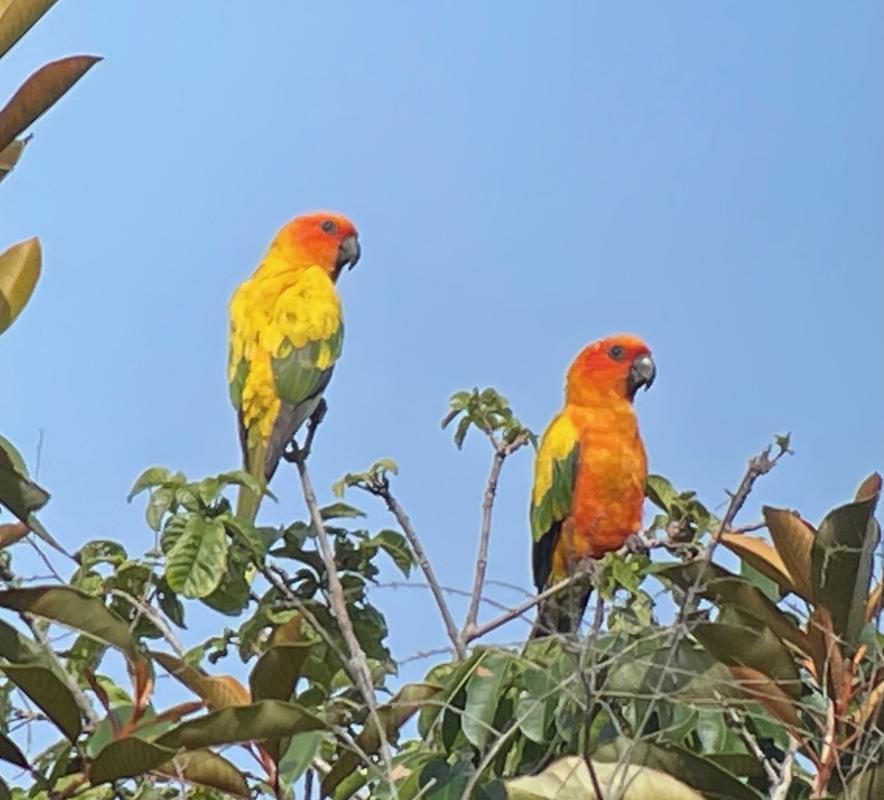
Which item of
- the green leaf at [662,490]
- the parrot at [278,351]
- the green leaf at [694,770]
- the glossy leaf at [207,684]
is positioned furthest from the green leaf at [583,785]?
the parrot at [278,351]

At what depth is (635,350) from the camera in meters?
3.96

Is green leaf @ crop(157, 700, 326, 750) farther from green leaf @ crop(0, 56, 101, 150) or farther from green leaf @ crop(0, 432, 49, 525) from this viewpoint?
green leaf @ crop(0, 56, 101, 150)

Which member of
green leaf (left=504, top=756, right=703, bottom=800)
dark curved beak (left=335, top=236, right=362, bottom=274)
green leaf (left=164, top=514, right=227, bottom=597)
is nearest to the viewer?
green leaf (left=504, top=756, right=703, bottom=800)

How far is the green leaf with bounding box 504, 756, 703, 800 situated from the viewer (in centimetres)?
138

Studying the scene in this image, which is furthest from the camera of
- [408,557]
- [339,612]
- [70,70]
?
[408,557]

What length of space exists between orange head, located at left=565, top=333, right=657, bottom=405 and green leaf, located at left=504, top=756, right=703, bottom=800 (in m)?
2.47

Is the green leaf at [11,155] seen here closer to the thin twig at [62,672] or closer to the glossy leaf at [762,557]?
the thin twig at [62,672]

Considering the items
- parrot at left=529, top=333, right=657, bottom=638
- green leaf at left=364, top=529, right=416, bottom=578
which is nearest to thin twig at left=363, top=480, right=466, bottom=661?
green leaf at left=364, top=529, right=416, bottom=578

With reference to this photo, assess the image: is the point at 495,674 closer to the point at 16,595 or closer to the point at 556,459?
the point at 16,595

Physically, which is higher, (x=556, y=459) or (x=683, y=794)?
(x=556, y=459)

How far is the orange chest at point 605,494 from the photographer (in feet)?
11.8

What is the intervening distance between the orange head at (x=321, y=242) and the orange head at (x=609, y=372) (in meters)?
0.80

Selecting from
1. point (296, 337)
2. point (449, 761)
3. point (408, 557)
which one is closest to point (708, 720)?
point (449, 761)

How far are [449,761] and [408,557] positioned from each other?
26.9 inches
